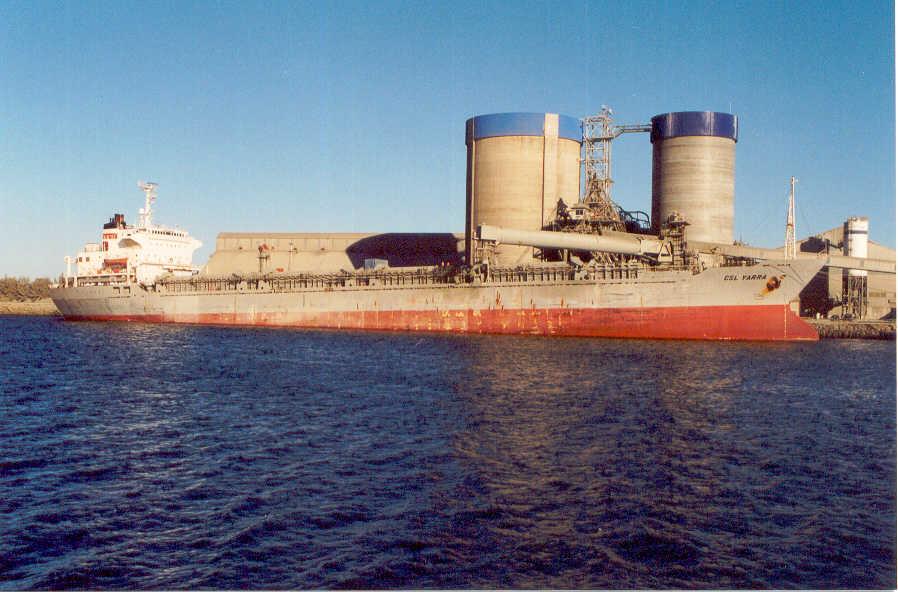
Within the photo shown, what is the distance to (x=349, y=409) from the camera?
21.2m

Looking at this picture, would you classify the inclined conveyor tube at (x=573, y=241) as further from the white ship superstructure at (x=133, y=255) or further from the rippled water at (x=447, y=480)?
the white ship superstructure at (x=133, y=255)

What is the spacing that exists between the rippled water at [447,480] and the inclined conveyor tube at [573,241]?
66.9 feet

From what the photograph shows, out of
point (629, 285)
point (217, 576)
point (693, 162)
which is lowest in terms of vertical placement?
point (217, 576)

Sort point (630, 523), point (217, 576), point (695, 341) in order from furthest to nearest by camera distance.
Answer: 1. point (695, 341)
2. point (630, 523)
3. point (217, 576)

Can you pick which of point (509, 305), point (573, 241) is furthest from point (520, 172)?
point (509, 305)

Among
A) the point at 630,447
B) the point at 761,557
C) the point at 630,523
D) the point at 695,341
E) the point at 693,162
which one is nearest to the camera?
the point at 761,557

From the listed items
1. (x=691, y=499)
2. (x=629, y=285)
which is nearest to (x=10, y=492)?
(x=691, y=499)

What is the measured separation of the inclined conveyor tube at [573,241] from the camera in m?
47.9

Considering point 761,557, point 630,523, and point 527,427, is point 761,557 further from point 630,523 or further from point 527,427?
point 527,427

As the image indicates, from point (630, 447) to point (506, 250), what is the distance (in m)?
44.1

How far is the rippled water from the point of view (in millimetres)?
10148

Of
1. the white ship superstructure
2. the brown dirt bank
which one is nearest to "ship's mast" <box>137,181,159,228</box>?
the white ship superstructure

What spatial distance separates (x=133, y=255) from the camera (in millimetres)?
64375

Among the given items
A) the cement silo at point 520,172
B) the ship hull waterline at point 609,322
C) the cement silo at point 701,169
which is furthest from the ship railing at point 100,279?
the cement silo at point 701,169
